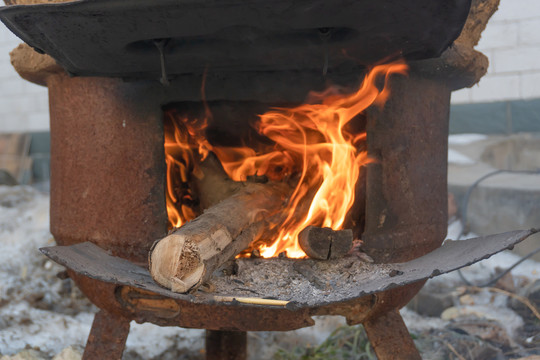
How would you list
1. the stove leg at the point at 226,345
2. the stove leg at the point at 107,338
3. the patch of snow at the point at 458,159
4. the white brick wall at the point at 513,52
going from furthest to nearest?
the patch of snow at the point at 458,159 < the white brick wall at the point at 513,52 < the stove leg at the point at 226,345 < the stove leg at the point at 107,338

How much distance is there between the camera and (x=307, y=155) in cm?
195

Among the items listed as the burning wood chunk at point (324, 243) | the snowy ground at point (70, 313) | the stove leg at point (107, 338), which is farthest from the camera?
the snowy ground at point (70, 313)

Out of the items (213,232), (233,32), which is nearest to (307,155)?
(213,232)

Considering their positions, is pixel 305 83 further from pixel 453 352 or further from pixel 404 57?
pixel 453 352

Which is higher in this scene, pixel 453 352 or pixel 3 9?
pixel 3 9

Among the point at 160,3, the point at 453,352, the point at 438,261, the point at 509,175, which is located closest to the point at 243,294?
the point at 438,261

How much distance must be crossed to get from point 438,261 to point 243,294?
551 millimetres

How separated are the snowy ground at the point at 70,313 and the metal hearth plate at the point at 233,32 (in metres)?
1.49

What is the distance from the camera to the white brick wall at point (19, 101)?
17.0 feet

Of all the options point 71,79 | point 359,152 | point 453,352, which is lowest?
point 453,352

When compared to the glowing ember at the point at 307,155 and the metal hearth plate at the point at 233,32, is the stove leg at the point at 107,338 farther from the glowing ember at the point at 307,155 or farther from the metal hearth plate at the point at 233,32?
the metal hearth plate at the point at 233,32

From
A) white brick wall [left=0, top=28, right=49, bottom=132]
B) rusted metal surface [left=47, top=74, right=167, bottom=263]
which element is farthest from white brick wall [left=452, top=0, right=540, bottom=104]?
white brick wall [left=0, top=28, right=49, bottom=132]

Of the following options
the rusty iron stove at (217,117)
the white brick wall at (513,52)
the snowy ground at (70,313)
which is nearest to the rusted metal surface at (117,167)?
the rusty iron stove at (217,117)

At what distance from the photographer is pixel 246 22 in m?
1.24
